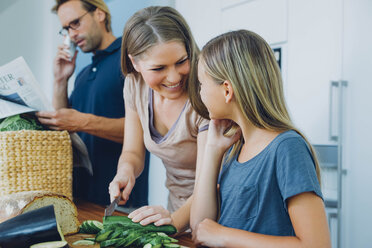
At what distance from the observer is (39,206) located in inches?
42.2

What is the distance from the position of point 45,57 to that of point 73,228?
8.46ft

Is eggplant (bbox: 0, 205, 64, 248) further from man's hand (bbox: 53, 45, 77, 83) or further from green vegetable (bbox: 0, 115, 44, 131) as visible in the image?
man's hand (bbox: 53, 45, 77, 83)

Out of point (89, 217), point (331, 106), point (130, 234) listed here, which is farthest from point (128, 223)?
point (331, 106)

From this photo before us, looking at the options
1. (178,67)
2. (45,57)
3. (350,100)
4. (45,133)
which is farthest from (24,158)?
(45,57)

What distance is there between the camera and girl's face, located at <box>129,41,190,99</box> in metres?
1.14

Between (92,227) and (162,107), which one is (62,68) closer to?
(162,107)

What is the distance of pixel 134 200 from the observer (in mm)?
1785

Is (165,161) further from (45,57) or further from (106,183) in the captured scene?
(45,57)

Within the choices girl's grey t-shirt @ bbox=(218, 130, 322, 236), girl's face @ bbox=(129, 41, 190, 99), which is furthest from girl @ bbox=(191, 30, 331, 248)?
girl's face @ bbox=(129, 41, 190, 99)

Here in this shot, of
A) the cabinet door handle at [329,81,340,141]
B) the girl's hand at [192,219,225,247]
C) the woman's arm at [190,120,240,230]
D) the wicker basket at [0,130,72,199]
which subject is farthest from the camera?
the cabinet door handle at [329,81,340,141]

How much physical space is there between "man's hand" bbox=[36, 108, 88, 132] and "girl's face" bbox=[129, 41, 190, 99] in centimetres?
42

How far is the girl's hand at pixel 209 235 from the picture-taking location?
907 millimetres

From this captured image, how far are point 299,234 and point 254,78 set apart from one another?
394 mm

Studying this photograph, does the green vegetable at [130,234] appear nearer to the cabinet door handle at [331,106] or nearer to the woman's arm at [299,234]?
the woman's arm at [299,234]
